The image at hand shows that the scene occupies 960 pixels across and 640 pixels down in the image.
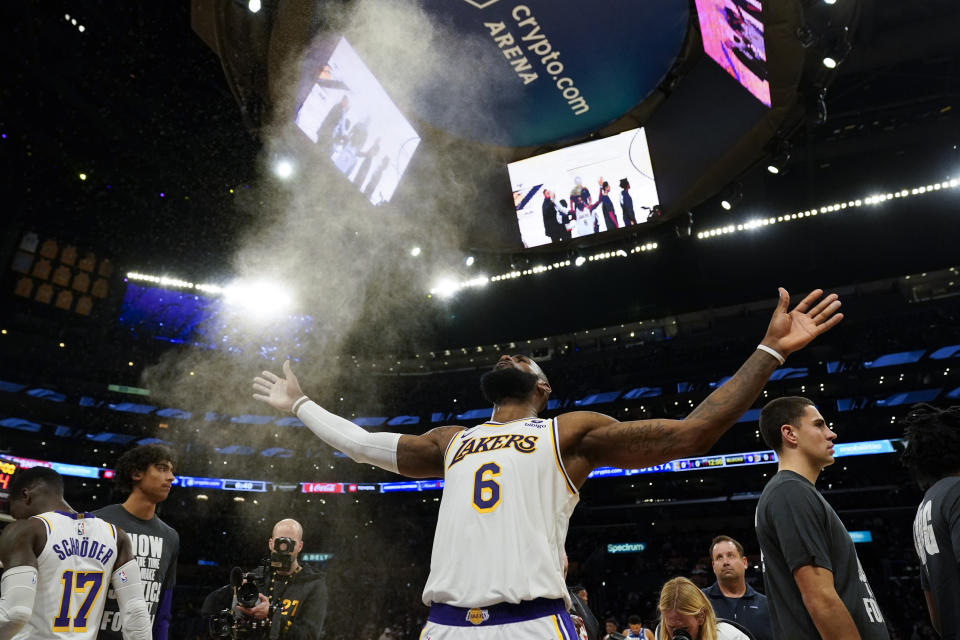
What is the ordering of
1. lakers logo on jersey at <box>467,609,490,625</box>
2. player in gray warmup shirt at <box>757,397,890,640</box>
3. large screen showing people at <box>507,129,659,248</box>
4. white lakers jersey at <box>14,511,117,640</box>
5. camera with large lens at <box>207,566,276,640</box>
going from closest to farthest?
lakers logo on jersey at <box>467,609,490,625</box>
player in gray warmup shirt at <box>757,397,890,640</box>
white lakers jersey at <box>14,511,117,640</box>
camera with large lens at <box>207,566,276,640</box>
large screen showing people at <box>507,129,659,248</box>

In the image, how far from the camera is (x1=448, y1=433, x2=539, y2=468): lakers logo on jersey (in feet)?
7.64

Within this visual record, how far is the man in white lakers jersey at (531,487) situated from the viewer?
2.07m

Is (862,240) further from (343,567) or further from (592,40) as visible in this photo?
(343,567)

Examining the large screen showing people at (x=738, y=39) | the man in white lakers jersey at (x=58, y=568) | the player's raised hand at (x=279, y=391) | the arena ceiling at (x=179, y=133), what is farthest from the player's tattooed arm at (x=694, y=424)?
the arena ceiling at (x=179, y=133)

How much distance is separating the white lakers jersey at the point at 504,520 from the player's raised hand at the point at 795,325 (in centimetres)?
78

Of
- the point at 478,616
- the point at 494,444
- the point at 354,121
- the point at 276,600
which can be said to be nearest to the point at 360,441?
the point at 494,444

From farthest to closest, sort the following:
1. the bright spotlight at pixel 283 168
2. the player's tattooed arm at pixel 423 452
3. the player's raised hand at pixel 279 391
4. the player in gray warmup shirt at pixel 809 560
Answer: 1. the bright spotlight at pixel 283 168
2. the player's raised hand at pixel 279 391
3. the player's tattooed arm at pixel 423 452
4. the player in gray warmup shirt at pixel 809 560

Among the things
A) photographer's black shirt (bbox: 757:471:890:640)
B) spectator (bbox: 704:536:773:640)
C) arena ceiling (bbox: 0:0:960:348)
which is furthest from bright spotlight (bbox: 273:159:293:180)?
photographer's black shirt (bbox: 757:471:890:640)

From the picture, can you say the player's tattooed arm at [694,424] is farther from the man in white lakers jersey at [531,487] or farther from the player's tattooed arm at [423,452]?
the player's tattooed arm at [423,452]

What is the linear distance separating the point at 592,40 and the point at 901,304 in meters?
18.1

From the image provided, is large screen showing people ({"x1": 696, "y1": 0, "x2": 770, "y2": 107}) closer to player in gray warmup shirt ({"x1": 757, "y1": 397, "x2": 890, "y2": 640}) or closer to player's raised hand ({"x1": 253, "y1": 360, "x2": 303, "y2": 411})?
player in gray warmup shirt ({"x1": 757, "y1": 397, "x2": 890, "y2": 640})

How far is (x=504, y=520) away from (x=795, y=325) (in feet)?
3.80

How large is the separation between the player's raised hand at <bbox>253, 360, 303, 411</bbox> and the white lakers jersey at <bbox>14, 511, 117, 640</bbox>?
46.6 inches

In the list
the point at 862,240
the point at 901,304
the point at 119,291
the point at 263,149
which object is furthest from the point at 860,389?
the point at 119,291
